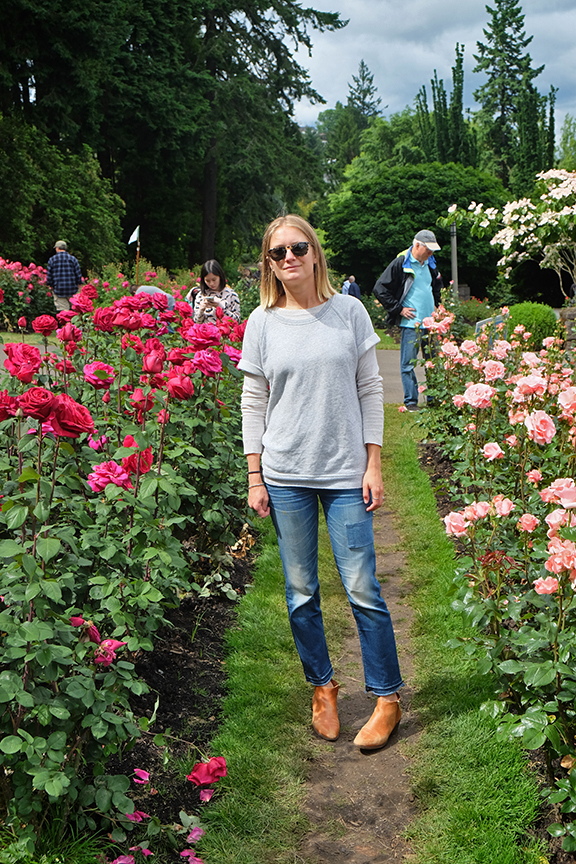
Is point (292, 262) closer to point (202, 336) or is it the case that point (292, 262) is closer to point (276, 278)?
point (276, 278)

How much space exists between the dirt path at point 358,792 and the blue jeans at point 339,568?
26 cm

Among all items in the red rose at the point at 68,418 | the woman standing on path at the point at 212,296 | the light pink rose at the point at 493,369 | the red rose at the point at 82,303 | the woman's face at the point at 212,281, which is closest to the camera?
the red rose at the point at 68,418

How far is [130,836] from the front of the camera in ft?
6.98

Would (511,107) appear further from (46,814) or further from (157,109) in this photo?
(46,814)

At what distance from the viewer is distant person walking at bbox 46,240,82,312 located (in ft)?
39.3

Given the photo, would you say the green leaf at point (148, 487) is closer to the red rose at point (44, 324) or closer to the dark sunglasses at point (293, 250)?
the dark sunglasses at point (293, 250)

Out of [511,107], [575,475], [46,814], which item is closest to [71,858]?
[46,814]

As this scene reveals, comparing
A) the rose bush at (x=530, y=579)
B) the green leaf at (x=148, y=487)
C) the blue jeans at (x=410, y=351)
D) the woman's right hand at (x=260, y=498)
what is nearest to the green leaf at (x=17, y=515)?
the green leaf at (x=148, y=487)

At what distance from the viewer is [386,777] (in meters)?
2.57

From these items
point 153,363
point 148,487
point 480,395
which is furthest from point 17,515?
point 480,395

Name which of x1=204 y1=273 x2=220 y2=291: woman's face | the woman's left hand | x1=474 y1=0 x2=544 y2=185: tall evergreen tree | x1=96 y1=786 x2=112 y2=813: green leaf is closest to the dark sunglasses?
the woman's left hand

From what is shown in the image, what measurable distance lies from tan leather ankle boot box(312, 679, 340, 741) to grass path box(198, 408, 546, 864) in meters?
0.06

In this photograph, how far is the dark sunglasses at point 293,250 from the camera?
244cm

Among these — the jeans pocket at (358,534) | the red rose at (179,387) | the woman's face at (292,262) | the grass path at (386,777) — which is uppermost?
the woman's face at (292,262)
